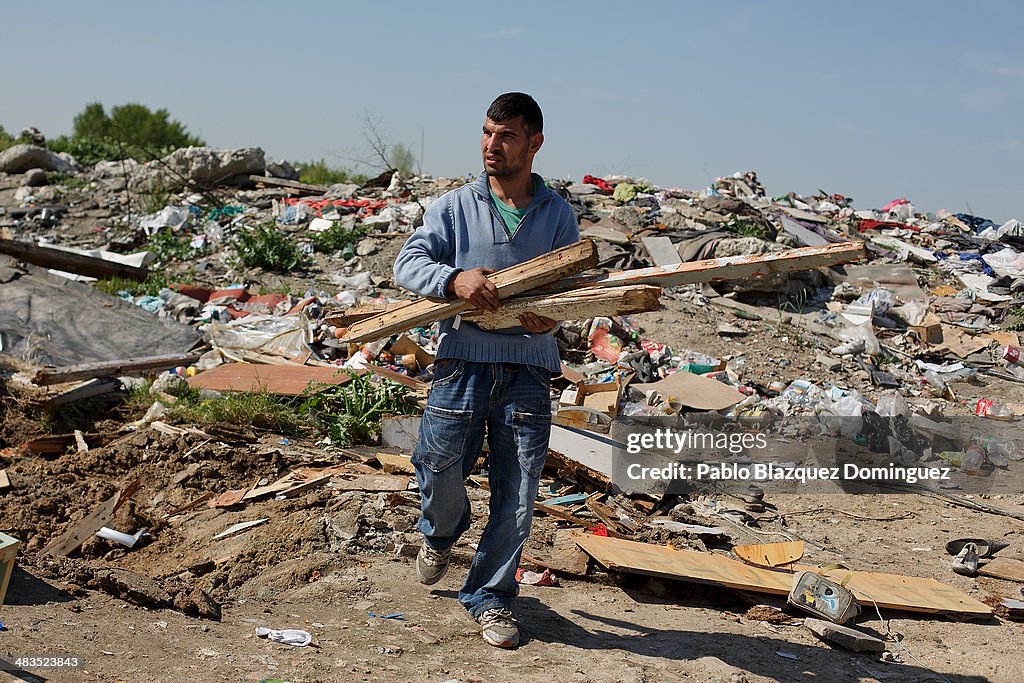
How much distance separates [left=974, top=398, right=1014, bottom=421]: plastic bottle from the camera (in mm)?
7914

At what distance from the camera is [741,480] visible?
19.7ft

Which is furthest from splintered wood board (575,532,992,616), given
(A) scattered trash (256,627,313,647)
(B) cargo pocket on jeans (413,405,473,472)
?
(A) scattered trash (256,627,313,647)

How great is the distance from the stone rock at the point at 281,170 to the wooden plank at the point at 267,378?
934cm

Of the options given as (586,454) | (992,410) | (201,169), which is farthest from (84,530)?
(201,169)

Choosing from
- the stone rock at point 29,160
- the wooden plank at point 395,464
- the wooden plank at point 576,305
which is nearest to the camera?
the wooden plank at point 576,305

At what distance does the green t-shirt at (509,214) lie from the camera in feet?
10.5

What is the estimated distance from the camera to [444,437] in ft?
10.5

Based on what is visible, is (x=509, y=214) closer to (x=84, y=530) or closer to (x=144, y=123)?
(x=84, y=530)

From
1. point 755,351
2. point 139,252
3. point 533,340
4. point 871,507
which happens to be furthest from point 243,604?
point 139,252

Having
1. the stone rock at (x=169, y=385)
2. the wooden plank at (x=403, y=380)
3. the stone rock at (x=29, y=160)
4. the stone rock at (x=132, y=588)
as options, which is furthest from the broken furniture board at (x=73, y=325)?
the stone rock at (x=29, y=160)

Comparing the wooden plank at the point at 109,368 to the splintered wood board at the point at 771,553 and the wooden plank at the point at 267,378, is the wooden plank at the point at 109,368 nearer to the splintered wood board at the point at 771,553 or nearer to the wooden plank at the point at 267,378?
the wooden plank at the point at 267,378

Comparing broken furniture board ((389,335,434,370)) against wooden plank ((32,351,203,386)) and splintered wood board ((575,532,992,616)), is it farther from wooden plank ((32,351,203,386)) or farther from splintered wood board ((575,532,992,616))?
splintered wood board ((575,532,992,616))

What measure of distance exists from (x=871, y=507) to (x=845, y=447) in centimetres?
107

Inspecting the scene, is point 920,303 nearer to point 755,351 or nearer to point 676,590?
point 755,351
